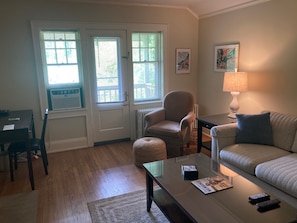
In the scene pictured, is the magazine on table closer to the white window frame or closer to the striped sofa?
the striped sofa

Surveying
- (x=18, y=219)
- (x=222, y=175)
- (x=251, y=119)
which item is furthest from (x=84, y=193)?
(x=251, y=119)

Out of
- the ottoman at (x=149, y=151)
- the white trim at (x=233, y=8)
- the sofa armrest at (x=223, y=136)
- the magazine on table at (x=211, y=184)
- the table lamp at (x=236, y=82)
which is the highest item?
the white trim at (x=233, y=8)

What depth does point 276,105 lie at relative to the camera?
3227 mm

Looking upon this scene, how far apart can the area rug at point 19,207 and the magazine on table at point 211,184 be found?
1.59 m

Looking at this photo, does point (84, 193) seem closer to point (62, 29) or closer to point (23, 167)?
point (23, 167)

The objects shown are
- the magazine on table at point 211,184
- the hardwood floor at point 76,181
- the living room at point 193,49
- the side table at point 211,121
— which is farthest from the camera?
the side table at point 211,121

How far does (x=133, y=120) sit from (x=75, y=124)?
1.03 metres

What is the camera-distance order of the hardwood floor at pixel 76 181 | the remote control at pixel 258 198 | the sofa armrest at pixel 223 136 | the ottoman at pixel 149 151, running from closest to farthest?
the remote control at pixel 258 198 → the hardwood floor at pixel 76 181 → the sofa armrest at pixel 223 136 → the ottoman at pixel 149 151

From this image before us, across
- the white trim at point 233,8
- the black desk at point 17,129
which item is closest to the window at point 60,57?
the black desk at point 17,129

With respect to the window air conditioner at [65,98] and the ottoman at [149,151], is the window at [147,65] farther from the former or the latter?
the ottoman at [149,151]

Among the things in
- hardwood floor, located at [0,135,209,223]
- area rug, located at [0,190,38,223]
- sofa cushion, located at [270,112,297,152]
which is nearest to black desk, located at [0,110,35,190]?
area rug, located at [0,190,38,223]

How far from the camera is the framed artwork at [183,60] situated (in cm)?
456

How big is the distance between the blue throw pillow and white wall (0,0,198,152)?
2.09 meters

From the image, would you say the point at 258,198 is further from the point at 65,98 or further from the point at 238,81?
the point at 65,98
